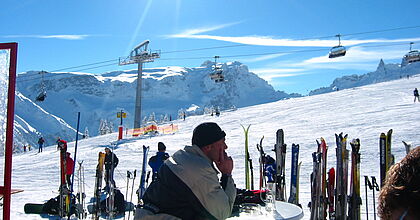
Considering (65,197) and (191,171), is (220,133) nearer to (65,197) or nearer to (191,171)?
(191,171)

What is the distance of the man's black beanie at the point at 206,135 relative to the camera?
90.0 inches

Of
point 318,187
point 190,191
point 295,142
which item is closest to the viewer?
point 190,191

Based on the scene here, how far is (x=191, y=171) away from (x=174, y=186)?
0.13 metres

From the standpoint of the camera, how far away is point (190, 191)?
6.87 ft

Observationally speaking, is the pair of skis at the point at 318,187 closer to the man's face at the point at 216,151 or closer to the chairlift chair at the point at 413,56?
the man's face at the point at 216,151

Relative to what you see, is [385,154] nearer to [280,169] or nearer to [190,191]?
[280,169]

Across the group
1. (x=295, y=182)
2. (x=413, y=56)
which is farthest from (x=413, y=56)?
(x=295, y=182)

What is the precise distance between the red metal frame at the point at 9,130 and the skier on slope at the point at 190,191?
1.99m

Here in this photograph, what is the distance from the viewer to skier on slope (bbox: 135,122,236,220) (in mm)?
2096

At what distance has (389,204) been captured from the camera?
3.33 ft

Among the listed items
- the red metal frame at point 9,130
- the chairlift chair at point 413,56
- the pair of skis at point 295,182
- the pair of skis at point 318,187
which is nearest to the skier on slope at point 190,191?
the red metal frame at point 9,130

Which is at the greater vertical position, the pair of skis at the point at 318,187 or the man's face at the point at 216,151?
the man's face at the point at 216,151

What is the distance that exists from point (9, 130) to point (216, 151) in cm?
240

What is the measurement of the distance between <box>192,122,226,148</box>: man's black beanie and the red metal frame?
7.31 ft
